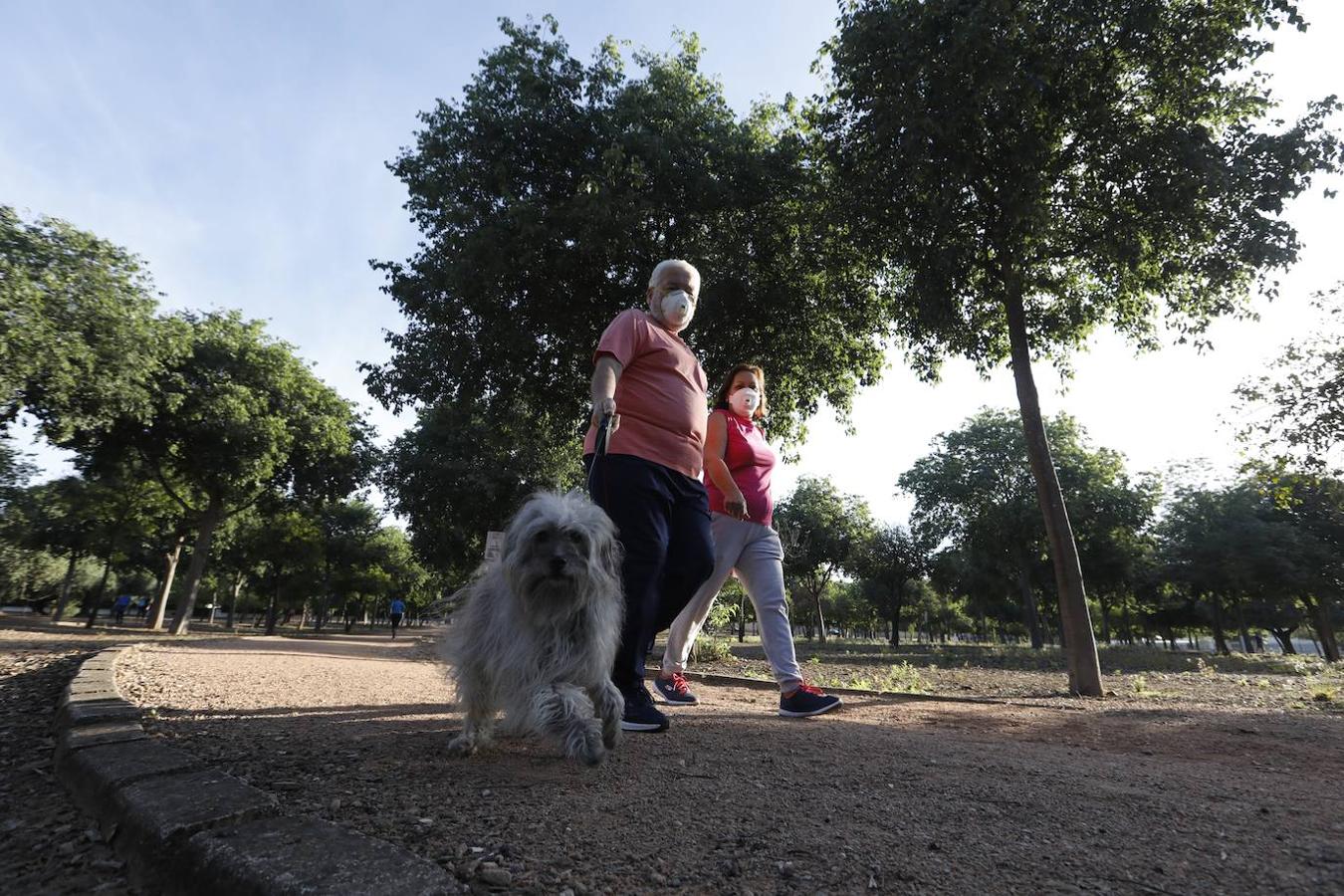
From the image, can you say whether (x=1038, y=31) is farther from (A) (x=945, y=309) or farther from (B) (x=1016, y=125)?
(A) (x=945, y=309)

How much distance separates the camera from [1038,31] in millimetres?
9367

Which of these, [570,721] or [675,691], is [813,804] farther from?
[675,691]

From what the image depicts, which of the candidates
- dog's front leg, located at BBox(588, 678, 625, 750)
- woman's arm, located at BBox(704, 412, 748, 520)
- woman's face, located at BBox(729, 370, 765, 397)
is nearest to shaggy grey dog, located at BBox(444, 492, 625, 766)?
dog's front leg, located at BBox(588, 678, 625, 750)

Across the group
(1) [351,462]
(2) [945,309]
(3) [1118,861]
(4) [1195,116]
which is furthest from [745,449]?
(1) [351,462]

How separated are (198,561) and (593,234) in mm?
21358

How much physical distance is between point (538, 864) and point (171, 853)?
3.26 feet

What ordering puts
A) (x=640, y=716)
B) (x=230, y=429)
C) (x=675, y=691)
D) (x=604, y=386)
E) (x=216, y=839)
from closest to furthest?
1. (x=216, y=839)
2. (x=604, y=386)
3. (x=640, y=716)
4. (x=675, y=691)
5. (x=230, y=429)

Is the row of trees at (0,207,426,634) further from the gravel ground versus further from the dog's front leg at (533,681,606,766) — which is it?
the dog's front leg at (533,681,606,766)

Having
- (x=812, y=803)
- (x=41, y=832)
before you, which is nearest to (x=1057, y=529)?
(x=812, y=803)

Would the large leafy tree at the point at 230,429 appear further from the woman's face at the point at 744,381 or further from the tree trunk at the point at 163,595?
the woman's face at the point at 744,381

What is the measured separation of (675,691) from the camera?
5.68m

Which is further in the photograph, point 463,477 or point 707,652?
point 463,477

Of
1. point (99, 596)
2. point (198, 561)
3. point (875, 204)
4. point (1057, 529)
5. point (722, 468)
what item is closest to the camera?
point (722, 468)

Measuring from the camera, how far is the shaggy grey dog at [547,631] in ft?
9.73
